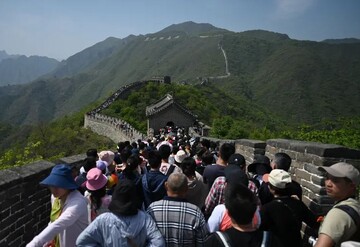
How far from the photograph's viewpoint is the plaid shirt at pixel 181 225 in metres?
3.60

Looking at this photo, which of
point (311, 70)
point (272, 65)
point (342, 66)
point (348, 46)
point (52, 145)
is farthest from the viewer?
point (348, 46)

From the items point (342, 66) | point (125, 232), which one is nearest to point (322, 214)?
point (125, 232)

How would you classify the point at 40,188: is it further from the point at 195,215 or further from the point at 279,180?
the point at 279,180

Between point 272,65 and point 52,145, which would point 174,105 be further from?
point 272,65

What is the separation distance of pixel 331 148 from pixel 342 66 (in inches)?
4297

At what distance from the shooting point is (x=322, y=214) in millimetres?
4828

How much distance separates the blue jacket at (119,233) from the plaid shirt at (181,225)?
0.81 ft

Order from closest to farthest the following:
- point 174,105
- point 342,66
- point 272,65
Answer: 1. point 174,105
2. point 342,66
3. point 272,65

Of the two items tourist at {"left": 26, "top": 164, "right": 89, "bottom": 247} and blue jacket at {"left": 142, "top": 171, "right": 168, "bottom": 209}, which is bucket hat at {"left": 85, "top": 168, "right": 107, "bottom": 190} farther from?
blue jacket at {"left": 142, "top": 171, "right": 168, "bottom": 209}

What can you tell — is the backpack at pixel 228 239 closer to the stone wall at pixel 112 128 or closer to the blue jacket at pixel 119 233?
the blue jacket at pixel 119 233

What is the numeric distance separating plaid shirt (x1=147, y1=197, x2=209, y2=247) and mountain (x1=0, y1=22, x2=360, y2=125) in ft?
210

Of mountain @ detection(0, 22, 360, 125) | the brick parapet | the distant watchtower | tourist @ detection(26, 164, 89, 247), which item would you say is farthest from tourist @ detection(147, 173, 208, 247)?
mountain @ detection(0, 22, 360, 125)

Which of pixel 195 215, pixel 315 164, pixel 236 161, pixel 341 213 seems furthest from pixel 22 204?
pixel 341 213

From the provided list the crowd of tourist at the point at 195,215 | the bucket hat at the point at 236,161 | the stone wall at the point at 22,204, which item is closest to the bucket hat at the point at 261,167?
the bucket hat at the point at 236,161
